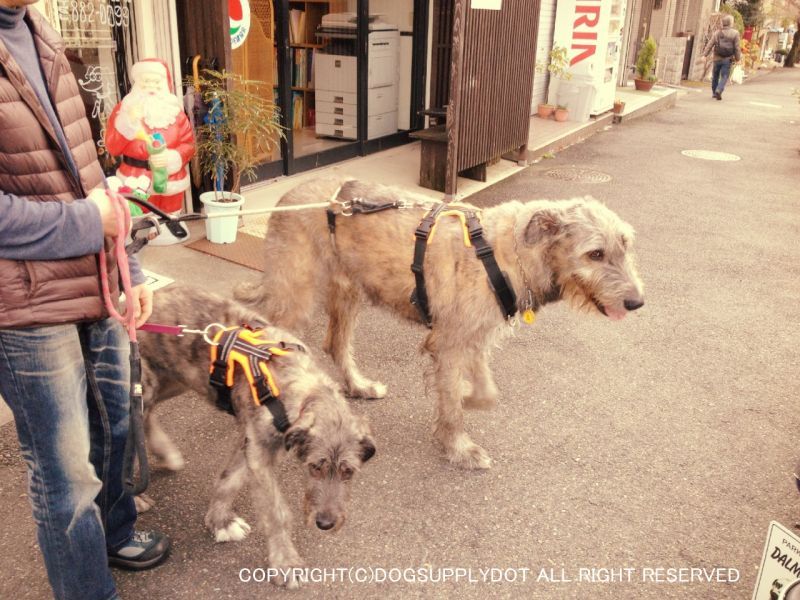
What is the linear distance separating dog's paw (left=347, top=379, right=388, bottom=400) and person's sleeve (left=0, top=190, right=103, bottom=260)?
272 centimetres

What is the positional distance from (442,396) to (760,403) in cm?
250

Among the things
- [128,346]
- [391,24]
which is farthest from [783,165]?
[128,346]

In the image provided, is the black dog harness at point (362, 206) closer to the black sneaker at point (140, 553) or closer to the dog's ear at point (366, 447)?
the dog's ear at point (366, 447)

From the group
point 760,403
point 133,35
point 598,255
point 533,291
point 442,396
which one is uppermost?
point 133,35

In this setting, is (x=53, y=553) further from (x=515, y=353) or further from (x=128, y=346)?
(x=515, y=353)

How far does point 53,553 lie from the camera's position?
8.39 feet

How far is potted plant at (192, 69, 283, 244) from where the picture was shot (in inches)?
263

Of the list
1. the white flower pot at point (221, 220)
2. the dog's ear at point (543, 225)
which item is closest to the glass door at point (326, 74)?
the white flower pot at point (221, 220)

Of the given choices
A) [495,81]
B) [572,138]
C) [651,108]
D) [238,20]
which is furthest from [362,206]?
[651,108]

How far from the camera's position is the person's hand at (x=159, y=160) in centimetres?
611

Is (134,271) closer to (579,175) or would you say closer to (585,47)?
(579,175)

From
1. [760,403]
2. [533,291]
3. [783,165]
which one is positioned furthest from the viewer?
[783,165]

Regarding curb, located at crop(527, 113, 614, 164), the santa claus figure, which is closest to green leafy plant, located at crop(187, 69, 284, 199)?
the santa claus figure

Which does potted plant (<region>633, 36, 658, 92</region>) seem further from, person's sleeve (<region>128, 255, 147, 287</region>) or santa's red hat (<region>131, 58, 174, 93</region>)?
person's sleeve (<region>128, 255, 147, 287</region>)
